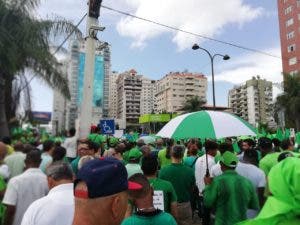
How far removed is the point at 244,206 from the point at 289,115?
52.4 meters

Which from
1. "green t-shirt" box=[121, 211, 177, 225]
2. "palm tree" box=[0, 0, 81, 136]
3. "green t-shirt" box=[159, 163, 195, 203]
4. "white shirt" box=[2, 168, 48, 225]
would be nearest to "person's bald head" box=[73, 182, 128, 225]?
"green t-shirt" box=[121, 211, 177, 225]

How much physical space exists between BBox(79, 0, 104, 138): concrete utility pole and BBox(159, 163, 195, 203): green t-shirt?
5.55 metres

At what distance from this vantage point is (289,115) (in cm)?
5356

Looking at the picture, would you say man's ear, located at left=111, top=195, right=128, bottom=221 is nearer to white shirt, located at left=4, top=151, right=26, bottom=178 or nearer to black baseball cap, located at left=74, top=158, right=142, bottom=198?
black baseball cap, located at left=74, top=158, right=142, bottom=198

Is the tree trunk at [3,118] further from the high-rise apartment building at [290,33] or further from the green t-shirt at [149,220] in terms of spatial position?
the high-rise apartment building at [290,33]

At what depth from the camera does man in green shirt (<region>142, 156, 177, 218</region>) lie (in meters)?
4.41

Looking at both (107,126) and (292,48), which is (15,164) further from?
(292,48)

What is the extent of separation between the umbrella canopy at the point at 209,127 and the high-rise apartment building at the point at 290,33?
69738 mm

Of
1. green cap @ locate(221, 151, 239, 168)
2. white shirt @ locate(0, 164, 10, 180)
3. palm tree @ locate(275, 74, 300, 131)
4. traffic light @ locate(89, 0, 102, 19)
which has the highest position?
palm tree @ locate(275, 74, 300, 131)

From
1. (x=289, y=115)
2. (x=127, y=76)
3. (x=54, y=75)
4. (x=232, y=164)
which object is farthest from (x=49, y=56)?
(x=127, y=76)

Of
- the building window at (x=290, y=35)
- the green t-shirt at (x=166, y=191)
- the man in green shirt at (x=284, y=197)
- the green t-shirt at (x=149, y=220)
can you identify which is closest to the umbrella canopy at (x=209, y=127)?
the green t-shirt at (x=166, y=191)

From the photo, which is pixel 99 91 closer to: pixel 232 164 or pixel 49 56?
pixel 49 56

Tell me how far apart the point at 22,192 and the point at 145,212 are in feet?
6.29

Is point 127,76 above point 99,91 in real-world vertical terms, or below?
above
